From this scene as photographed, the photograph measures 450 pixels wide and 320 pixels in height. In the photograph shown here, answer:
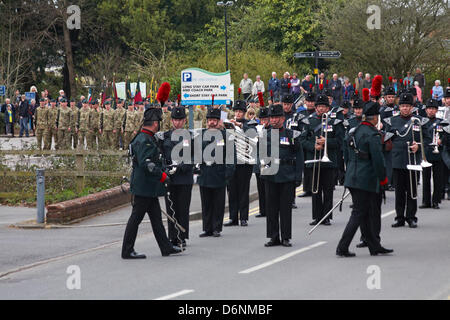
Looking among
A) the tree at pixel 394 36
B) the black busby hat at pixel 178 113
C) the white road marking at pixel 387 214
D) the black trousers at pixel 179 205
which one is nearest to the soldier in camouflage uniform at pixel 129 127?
the white road marking at pixel 387 214

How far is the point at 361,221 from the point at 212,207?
317cm

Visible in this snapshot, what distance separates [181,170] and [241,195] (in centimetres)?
264

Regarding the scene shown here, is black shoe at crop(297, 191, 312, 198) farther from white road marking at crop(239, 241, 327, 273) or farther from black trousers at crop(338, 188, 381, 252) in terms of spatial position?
black trousers at crop(338, 188, 381, 252)

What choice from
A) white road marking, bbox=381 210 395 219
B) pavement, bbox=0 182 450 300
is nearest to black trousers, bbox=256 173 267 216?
pavement, bbox=0 182 450 300

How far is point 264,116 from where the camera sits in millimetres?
14727

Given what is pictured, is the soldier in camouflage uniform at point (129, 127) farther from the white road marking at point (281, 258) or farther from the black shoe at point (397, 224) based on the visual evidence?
the white road marking at point (281, 258)

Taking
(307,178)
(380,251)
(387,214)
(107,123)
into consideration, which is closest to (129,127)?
(107,123)

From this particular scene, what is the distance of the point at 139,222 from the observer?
41.4 feet

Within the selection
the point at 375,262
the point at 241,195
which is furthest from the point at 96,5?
the point at 375,262

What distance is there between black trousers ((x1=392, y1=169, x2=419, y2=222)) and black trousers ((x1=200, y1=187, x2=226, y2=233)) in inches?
114

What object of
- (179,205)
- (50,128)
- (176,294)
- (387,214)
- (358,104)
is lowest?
(176,294)

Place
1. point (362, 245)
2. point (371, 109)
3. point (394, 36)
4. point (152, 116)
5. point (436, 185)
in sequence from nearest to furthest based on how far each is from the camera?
point (371, 109) < point (152, 116) < point (362, 245) < point (436, 185) < point (394, 36)

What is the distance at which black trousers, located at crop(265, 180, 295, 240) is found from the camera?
13.2 meters

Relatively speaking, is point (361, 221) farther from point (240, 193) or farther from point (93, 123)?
point (93, 123)
